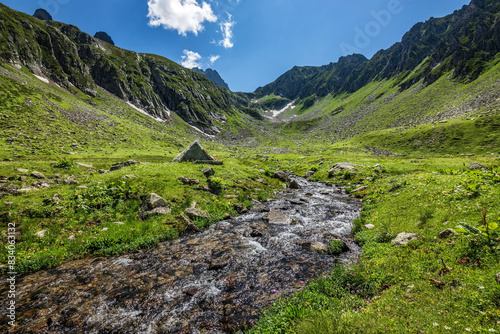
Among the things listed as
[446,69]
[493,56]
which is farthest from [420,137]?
[446,69]

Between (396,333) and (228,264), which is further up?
(396,333)

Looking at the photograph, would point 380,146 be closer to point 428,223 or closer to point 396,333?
point 428,223

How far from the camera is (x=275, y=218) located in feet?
60.6

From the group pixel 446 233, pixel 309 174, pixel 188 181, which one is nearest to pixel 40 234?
pixel 188 181

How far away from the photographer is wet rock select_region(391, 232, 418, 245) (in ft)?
35.0

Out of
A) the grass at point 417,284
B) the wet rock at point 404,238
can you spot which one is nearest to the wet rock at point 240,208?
the grass at point 417,284

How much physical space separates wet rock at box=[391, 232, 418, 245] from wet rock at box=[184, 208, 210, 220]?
45.6 ft

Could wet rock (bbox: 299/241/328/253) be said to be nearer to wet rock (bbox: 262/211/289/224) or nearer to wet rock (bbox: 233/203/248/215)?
wet rock (bbox: 262/211/289/224)

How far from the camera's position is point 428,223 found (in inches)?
454

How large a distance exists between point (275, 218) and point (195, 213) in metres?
7.38

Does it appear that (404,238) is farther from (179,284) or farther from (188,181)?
(188,181)

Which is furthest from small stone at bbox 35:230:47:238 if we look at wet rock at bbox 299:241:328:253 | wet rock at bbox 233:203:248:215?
wet rock at bbox 299:241:328:253

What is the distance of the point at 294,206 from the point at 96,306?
1819cm

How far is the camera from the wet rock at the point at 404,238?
1067 centimetres
